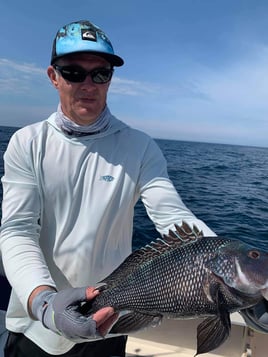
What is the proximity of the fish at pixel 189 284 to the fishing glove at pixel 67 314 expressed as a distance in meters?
0.15

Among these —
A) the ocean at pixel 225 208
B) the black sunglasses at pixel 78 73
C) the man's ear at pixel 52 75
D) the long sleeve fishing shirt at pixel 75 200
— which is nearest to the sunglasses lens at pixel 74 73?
the black sunglasses at pixel 78 73

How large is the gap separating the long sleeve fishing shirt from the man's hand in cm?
42

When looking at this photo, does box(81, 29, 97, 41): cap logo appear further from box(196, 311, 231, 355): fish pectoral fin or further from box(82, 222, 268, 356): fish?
box(196, 311, 231, 355): fish pectoral fin

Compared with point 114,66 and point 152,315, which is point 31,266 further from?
point 114,66

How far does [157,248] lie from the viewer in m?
2.31

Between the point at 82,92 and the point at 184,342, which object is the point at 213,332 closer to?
the point at 82,92

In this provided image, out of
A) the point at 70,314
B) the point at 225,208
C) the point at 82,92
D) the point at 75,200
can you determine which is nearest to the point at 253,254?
the point at 70,314

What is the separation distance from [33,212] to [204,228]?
120 cm

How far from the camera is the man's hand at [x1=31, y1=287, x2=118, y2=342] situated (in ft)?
6.31

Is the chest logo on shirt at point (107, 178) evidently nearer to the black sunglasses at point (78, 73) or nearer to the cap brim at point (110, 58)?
the black sunglasses at point (78, 73)

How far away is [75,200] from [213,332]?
4.15 ft

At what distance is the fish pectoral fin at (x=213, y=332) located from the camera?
77.9 inches

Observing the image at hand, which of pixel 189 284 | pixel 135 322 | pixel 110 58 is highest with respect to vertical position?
pixel 110 58

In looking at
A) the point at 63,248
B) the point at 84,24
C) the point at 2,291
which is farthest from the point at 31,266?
the point at 2,291
